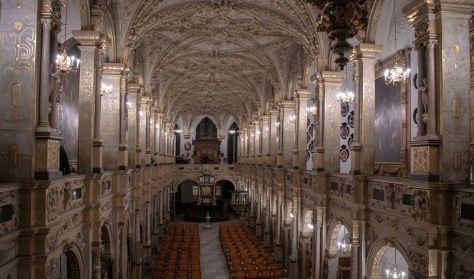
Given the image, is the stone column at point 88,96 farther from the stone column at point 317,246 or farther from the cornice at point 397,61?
the cornice at point 397,61

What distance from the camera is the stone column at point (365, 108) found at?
11.2m

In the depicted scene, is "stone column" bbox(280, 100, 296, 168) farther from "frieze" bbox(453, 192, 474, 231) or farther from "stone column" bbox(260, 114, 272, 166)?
"frieze" bbox(453, 192, 474, 231)

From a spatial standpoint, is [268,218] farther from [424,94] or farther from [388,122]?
[424,94]

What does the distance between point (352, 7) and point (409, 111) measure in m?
12.5

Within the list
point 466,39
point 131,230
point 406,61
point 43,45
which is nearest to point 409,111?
point 406,61

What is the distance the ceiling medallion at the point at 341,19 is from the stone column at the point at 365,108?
299 inches

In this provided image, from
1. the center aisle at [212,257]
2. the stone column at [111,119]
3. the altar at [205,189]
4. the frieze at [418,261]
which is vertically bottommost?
the center aisle at [212,257]

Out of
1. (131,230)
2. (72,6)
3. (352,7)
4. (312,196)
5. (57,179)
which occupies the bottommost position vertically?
(131,230)

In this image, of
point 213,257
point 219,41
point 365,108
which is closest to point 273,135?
point 219,41

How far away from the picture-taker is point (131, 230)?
16578 mm

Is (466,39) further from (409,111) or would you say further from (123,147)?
(123,147)

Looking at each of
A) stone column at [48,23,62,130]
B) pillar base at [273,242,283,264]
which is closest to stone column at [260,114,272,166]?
pillar base at [273,242,283,264]

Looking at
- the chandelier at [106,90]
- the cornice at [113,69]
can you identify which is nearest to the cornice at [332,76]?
the cornice at [113,69]

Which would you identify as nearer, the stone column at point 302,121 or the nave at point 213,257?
the stone column at point 302,121
